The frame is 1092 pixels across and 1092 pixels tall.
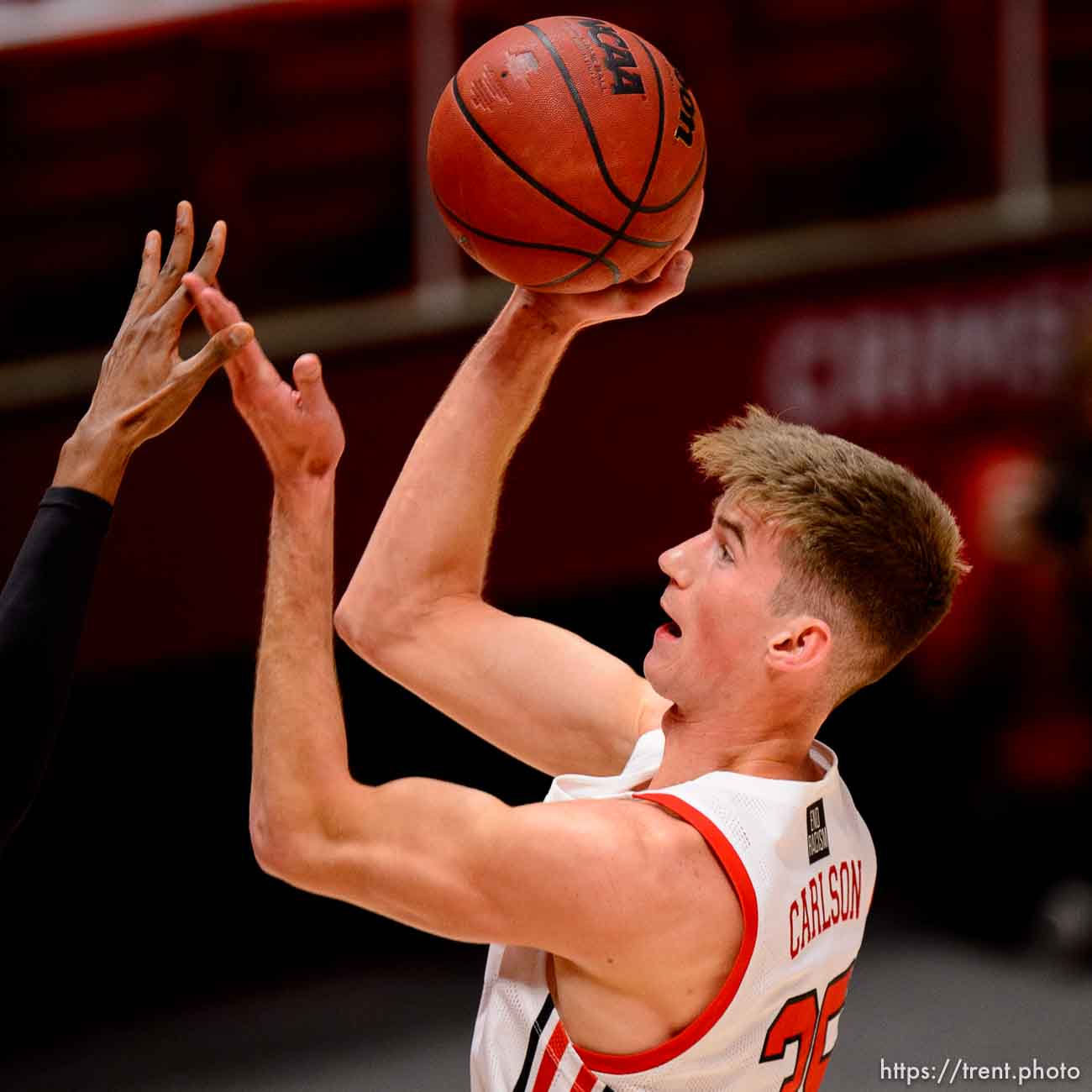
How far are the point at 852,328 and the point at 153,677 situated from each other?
10.6 feet

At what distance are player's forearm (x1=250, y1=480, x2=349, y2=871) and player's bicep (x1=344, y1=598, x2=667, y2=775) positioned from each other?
447 mm

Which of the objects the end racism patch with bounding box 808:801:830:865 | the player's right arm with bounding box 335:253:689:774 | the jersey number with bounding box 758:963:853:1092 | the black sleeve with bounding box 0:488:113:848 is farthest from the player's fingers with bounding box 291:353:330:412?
the jersey number with bounding box 758:963:853:1092

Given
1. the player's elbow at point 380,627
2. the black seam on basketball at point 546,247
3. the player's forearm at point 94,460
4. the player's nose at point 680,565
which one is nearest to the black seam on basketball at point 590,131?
the black seam on basketball at point 546,247

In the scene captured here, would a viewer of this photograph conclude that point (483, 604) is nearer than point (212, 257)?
No

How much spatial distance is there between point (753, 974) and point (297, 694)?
785 mm

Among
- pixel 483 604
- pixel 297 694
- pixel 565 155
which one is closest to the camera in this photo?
pixel 297 694

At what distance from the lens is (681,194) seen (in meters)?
3.07

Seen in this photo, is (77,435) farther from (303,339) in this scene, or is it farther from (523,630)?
(303,339)

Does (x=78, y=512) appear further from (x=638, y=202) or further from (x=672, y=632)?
(x=638, y=202)

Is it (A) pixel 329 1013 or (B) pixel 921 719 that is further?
(B) pixel 921 719

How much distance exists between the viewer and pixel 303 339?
6.84 meters

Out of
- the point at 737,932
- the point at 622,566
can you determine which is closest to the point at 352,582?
the point at 737,932

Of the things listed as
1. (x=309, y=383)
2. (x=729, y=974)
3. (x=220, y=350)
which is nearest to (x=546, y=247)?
(x=309, y=383)

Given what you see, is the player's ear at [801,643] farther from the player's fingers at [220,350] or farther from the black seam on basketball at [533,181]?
the player's fingers at [220,350]
